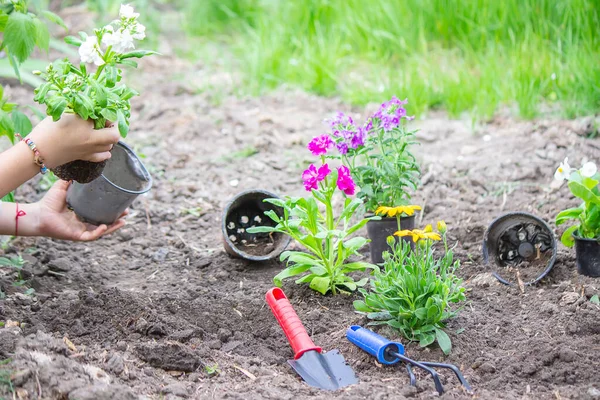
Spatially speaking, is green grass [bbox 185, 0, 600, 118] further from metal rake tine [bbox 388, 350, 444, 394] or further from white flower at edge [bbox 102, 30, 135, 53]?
white flower at edge [bbox 102, 30, 135, 53]

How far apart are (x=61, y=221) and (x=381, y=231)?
1152mm

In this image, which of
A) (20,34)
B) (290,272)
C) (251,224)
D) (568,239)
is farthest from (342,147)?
(20,34)

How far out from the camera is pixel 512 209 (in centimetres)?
315

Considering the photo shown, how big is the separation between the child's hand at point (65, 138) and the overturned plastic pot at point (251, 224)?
0.81 m

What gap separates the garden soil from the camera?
1979 millimetres

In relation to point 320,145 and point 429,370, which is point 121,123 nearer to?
point 320,145

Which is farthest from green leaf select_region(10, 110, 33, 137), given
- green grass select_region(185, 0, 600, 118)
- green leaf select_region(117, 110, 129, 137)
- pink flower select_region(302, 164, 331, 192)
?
green grass select_region(185, 0, 600, 118)

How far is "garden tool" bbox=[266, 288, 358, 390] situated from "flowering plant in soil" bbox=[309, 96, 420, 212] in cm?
59

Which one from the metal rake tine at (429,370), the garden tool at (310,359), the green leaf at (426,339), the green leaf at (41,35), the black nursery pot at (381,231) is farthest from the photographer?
the black nursery pot at (381,231)

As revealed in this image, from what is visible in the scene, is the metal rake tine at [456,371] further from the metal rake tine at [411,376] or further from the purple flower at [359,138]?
the purple flower at [359,138]

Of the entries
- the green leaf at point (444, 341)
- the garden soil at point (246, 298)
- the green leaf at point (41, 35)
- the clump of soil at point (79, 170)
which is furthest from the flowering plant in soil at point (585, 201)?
the green leaf at point (41, 35)

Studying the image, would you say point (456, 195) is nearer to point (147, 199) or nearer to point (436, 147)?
point (436, 147)

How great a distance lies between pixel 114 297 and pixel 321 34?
3293mm

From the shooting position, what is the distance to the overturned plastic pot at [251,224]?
2.88 meters
